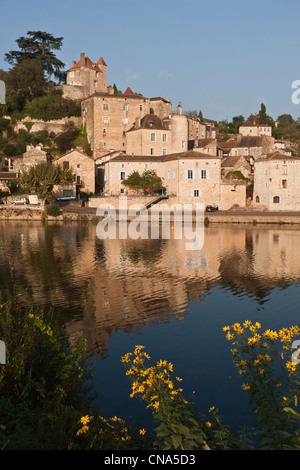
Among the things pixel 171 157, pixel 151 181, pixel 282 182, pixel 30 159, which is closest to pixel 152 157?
pixel 171 157

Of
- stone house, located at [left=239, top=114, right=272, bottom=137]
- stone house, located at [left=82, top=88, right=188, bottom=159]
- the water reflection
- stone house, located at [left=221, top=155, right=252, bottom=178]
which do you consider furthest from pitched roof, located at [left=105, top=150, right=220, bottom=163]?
stone house, located at [left=239, top=114, right=272, bottom=137]

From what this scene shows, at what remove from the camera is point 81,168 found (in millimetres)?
54156

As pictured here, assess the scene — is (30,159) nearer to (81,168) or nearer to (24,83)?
(81,168)

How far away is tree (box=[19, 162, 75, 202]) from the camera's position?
159 feet

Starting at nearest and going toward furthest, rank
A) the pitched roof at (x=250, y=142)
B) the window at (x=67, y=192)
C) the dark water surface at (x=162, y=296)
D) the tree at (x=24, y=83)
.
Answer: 1. the dark water surface at (x=162, y=296)
2. the window at (x=67, y=192)
3. the tree at (x=24, y=83)
4. the pitched roof at (x=250, y=142)

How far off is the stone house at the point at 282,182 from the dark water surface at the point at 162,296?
56.1 feet

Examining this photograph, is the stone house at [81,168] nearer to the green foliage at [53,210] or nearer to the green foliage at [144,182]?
the green foliage at [144,182]

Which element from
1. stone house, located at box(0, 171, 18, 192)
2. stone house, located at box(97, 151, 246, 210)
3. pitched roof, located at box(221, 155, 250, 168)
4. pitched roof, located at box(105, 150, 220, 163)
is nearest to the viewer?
pitched roof, located at box(105, 150, 220, 163)

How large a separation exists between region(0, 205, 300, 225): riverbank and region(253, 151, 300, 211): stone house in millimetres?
2360

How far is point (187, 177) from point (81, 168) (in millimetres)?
14068

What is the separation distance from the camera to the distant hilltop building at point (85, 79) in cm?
7349

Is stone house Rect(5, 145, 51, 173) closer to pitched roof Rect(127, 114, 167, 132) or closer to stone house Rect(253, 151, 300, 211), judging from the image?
pitched roof Rect(127, 114, 167, 132)

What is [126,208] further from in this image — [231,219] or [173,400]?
[173,400]

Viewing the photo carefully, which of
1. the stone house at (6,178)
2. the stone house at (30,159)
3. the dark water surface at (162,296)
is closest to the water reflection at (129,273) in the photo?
the dark water surface at (162,296)
